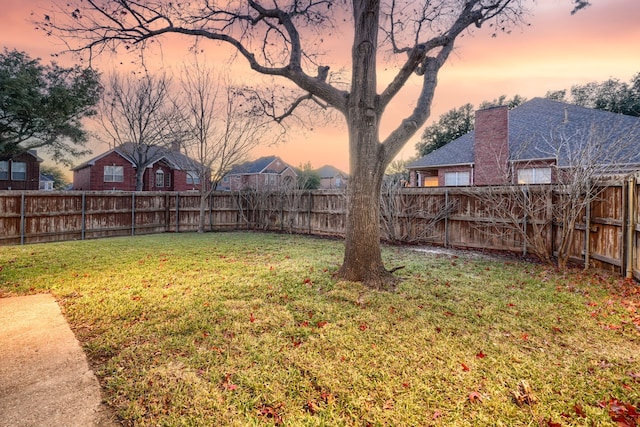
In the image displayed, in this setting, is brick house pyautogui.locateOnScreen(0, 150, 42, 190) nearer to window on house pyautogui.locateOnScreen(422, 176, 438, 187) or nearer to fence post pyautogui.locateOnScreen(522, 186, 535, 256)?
window on house pyautogui.locateOnScreen(422, 176, 438, 187)

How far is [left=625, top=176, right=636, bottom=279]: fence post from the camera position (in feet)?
17.0

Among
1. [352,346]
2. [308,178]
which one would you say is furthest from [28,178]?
[352,346]

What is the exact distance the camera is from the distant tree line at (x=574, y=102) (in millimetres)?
21984

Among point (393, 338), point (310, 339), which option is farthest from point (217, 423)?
point (393, 338)

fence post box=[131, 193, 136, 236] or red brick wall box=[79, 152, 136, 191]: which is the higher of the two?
red brick wall box=[79, 152, 136, 191]

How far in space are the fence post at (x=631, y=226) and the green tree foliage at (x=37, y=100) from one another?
1741 centimetres

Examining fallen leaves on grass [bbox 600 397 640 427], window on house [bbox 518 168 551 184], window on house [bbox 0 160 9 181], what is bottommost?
fallen leaves on grass [bbox 600 397 640 427]

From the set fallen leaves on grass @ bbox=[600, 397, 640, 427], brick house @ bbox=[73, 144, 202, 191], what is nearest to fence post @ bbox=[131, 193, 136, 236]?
brick house @ bbox=[73, 144, 202, 191]

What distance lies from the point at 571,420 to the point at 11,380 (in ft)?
13.3

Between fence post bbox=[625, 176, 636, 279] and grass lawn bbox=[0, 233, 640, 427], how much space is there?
0.36 meters

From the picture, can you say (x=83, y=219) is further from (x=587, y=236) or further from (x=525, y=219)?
(x=587, y=236)

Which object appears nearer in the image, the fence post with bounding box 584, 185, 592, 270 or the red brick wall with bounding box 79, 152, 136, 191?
the fence post with bounding box 584, 185, 592, 270

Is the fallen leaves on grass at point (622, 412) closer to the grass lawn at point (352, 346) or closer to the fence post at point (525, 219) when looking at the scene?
the grass lawn at point (352, 346)

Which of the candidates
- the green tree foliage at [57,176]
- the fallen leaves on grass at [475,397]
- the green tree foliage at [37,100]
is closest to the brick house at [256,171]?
the green tree foliage at [37,100]
